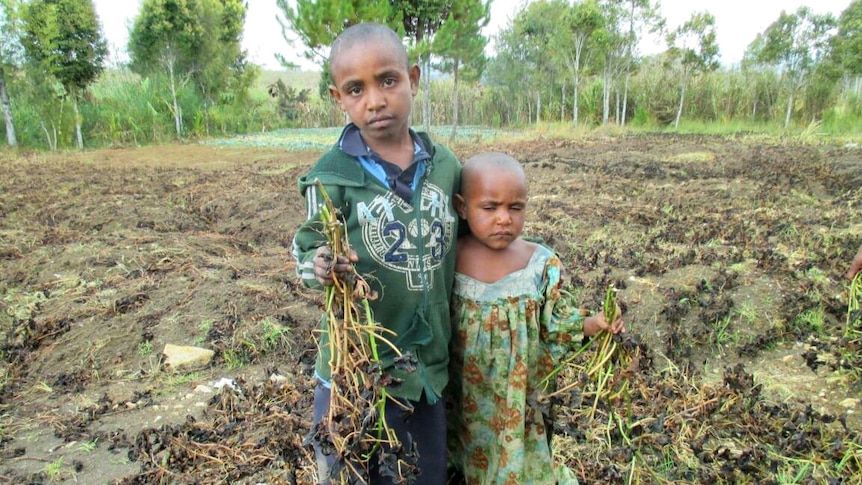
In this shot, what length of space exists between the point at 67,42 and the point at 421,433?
1747cm

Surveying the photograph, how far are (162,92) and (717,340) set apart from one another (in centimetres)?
2040

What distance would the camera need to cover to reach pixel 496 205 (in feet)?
5.71

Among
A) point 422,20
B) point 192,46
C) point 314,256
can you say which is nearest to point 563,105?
point 422,20

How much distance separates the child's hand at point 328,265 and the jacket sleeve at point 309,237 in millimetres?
131

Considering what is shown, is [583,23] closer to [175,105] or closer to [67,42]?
[175,105]

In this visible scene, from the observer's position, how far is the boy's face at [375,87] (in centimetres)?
157

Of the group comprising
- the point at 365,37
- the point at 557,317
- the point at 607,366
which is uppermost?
the point at 365,37

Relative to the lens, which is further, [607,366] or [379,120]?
[607,366]

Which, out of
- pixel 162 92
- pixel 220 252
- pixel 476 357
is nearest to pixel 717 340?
pixel 476 357

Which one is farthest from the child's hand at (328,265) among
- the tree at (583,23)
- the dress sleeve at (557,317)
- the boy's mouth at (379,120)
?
the tree at (583,23)

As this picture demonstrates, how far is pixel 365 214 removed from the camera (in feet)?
5.28

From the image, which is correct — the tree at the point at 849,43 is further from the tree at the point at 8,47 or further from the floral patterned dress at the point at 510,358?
the tree at the point at 8,47

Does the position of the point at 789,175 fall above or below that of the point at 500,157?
below

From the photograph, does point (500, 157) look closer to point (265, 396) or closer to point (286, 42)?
point (265, 396)
